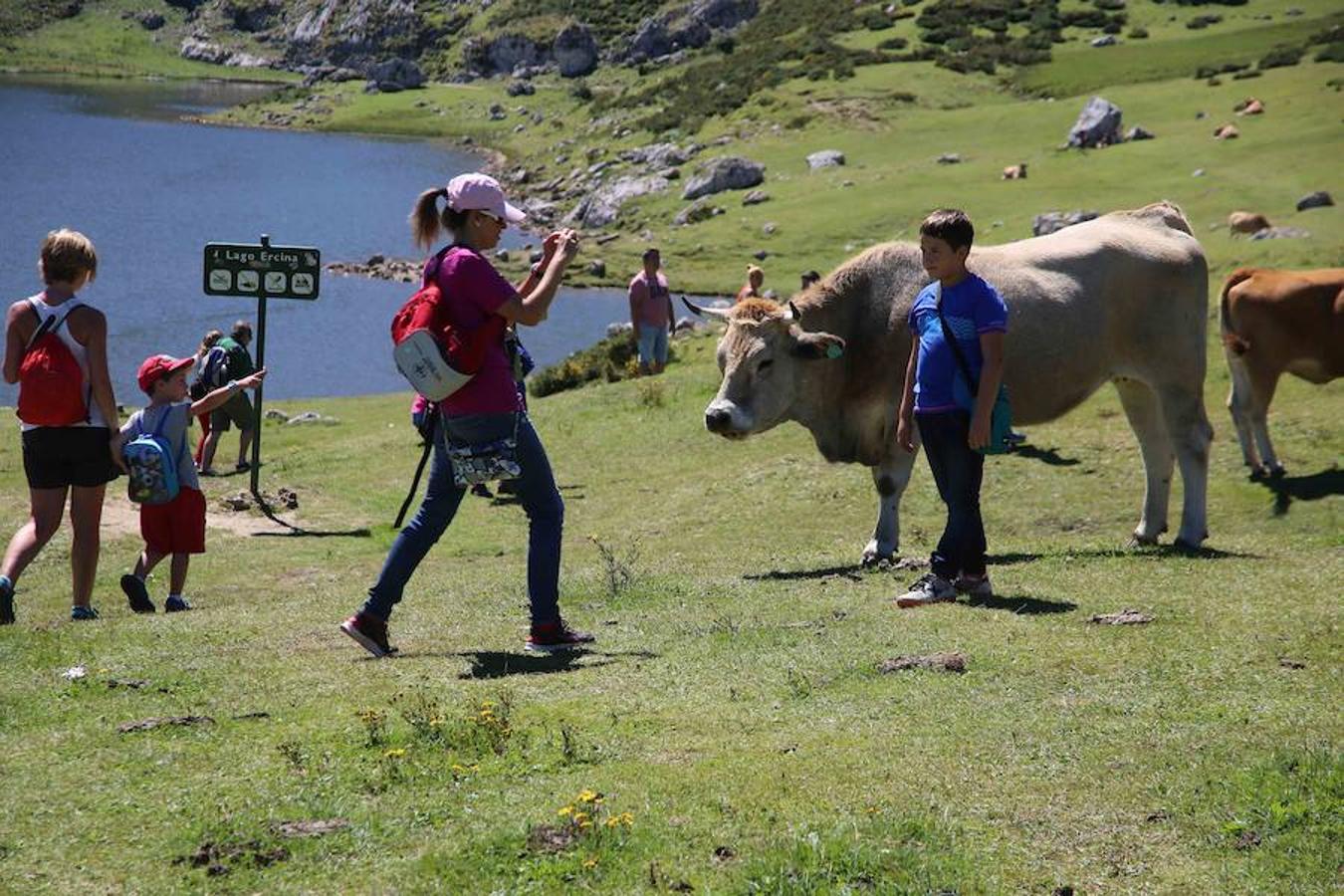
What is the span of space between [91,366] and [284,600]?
3.00m

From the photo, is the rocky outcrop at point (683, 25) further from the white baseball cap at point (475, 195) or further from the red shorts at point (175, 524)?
the white baseball cap at point (475, 195)

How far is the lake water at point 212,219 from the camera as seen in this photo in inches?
1577

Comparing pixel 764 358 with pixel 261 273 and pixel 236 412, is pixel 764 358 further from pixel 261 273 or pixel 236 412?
pixel 236 412

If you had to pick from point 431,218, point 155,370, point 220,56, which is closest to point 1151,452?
point 431,218

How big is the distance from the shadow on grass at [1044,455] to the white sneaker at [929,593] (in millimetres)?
7765

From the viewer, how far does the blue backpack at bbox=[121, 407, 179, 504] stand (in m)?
11.9

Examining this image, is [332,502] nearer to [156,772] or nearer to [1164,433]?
[1164,433]

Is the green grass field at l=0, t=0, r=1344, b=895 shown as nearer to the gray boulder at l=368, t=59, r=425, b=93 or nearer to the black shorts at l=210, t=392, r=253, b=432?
the black shorts at l=210, t=392, r=253, b=432

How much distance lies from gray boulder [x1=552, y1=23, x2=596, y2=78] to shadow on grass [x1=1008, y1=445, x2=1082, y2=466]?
113 m

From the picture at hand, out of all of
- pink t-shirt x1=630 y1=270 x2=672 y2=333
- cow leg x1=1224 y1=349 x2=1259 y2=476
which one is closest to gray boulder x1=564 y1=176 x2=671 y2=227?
pink t-shirt x1=630 y1=270 x2=672 y2=333

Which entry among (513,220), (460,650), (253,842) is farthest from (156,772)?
(513,220)

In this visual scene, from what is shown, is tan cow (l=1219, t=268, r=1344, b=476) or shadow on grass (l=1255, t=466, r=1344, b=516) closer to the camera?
shadow on grass (l=1255, t=466, r=1344, b=516)

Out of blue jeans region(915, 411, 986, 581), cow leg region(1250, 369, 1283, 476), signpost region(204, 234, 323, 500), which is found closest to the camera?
blue jeans region(915, 411, 986, 581)

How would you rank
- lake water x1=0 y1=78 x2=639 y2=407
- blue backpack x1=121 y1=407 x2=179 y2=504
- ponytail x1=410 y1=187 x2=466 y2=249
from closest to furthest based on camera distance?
1. ponytail x1=410 y1=187 x2=466 y2=249
2. blue backpack x1=121 y1=407 x2=179 y2=504
3. lake water x1=0 y1=78 x2=639 y2=407
